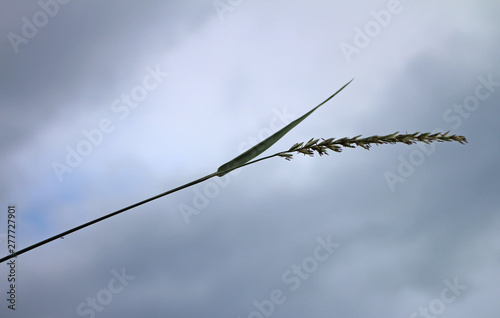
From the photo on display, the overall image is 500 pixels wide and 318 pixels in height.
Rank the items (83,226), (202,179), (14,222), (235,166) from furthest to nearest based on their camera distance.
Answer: (14,222) < (235,166) < (202,179) < (83,226)

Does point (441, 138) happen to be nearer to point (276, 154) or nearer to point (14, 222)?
point (276, 154)

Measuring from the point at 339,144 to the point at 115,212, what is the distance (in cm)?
116

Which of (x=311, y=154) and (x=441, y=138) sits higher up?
(x=311, y=154)

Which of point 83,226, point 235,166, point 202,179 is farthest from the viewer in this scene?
point 235,166

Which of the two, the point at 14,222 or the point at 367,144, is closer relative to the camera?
the point at 367,144

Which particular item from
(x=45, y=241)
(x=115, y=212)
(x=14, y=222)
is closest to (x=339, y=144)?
(x=115, y=212)

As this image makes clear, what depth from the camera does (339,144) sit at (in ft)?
6.88

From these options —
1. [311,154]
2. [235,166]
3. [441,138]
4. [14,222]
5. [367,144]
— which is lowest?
[441,138]

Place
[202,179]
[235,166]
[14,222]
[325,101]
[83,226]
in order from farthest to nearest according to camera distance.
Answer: [14,222] < [235,166] < [325,101] < [202,179] < [83,226]

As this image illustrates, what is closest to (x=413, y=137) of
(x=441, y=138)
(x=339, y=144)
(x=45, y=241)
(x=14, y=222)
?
(x=441, y=138)

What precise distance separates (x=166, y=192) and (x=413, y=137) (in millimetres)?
1297

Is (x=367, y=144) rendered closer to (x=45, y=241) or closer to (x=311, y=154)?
(x=311, y=154)

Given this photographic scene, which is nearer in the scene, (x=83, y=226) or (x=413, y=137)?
(x=83, y=226)

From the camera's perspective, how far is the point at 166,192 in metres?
1.65
